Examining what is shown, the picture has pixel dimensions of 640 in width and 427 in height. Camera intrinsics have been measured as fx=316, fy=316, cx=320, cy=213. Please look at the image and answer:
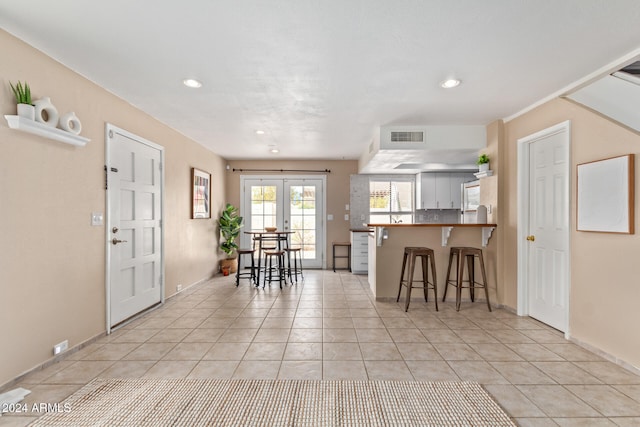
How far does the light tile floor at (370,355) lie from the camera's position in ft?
6.76

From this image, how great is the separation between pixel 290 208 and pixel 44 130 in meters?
4.87

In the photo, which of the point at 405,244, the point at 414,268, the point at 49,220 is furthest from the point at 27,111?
the point at 414,268

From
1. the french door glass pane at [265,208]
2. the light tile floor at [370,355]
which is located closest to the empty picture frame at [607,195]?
the light tile floor at [370,355]

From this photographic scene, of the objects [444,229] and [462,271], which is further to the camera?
[444,229]

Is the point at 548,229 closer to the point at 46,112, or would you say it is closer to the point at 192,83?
the point at 192,83

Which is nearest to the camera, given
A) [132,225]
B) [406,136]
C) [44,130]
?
[44,130]

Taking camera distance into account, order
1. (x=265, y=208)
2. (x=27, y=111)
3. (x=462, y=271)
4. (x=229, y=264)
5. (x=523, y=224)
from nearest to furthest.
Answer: (x=27, y=111) → (x=523, y=224) → (x=462, y=271) → (x=229, y=264) → (x=265, y=208)

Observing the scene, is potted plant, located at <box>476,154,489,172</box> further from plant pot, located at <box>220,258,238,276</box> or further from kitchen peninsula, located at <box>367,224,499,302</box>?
plant pot, located at <box>220,258,238,276</box>

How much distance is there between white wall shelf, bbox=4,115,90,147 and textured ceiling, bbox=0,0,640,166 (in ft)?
1.12

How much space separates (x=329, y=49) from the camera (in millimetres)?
2303

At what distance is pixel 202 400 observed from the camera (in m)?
2.01

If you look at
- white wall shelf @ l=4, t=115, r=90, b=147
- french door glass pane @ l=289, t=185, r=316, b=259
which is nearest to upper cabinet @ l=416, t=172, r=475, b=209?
french door glass pane @ l=289, t=185, r=316, b=259

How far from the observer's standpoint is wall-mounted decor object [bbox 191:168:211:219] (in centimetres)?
509

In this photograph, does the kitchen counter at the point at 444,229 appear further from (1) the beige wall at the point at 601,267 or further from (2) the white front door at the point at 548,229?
(1) the beige wall at the point at 601,267
